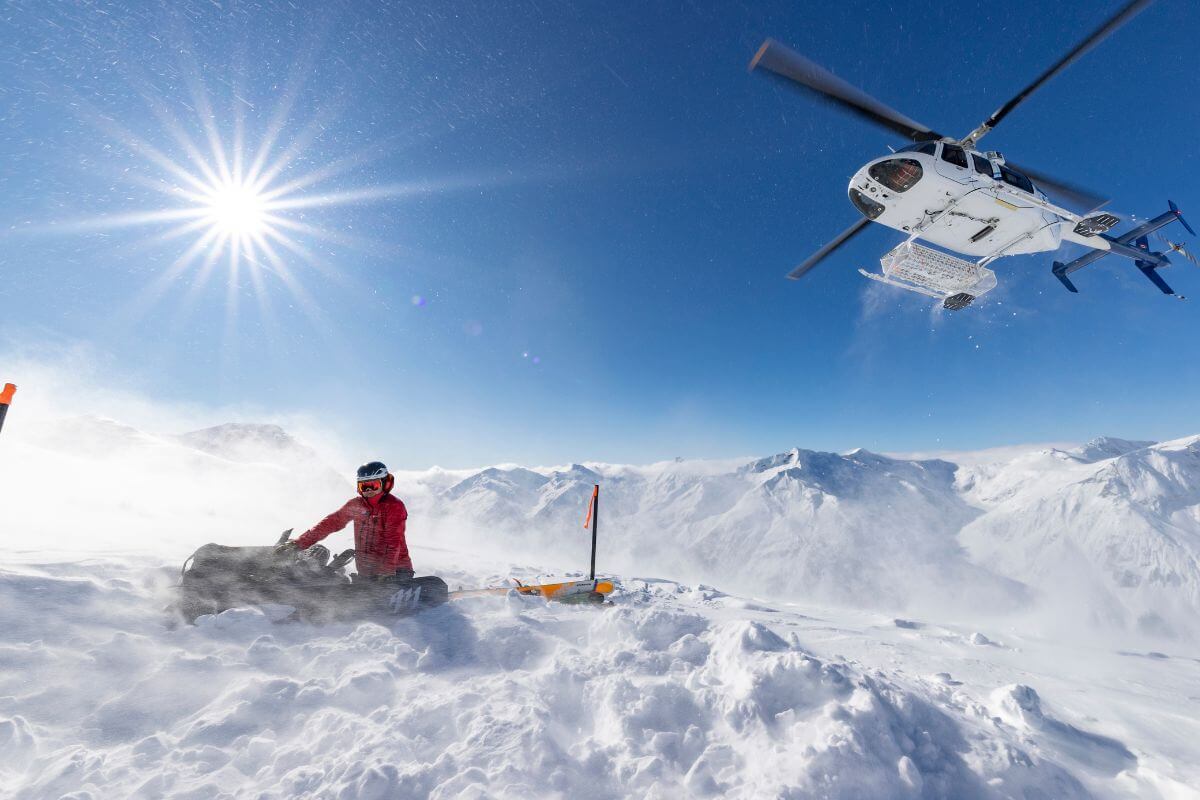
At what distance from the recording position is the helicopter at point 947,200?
44.0ft

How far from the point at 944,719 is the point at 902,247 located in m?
15.9

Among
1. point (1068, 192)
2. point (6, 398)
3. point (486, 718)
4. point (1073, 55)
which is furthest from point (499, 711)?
point (1068, 192)

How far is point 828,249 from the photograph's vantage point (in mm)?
17328

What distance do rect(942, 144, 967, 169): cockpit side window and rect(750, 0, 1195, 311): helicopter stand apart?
0.12 feet

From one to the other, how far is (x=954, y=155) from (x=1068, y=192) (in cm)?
783

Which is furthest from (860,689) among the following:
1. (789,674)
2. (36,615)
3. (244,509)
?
(244,509)

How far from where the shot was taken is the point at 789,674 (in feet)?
13.1

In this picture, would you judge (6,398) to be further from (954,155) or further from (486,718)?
(954,155)

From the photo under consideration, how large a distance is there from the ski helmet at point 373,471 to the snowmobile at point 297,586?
3.02 feet

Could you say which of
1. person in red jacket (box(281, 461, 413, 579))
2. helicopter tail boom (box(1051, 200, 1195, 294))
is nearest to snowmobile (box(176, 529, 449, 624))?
person in red jacket (box(281, 461, 413, 579))

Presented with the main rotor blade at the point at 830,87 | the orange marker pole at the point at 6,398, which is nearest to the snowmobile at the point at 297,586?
the orange marker pole at the point at 6,398

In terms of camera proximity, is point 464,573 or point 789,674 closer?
point 789,674

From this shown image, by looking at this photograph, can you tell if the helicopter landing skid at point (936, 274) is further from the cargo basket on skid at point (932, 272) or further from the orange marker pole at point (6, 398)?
the orange marker pole at point (6, 398)

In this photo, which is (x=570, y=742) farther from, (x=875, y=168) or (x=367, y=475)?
(x=875, y=168)
